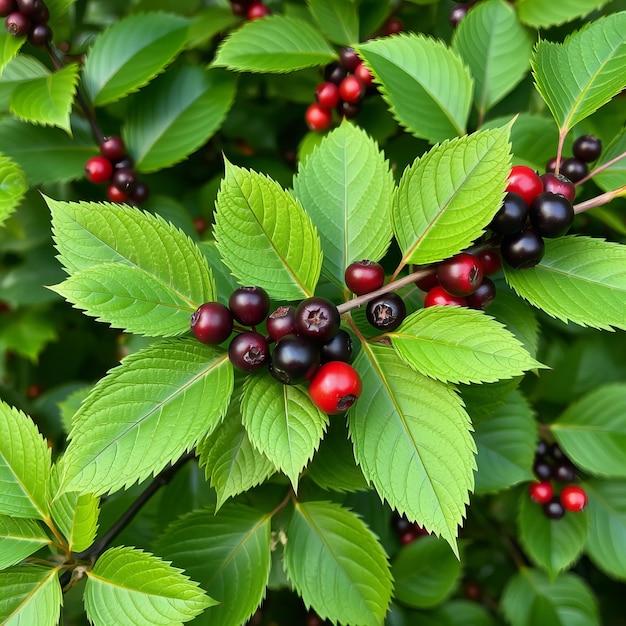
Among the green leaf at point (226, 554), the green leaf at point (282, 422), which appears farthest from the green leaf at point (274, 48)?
the green leaf at point (226, 554)

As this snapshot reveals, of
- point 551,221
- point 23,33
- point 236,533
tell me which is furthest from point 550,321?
point 23,33

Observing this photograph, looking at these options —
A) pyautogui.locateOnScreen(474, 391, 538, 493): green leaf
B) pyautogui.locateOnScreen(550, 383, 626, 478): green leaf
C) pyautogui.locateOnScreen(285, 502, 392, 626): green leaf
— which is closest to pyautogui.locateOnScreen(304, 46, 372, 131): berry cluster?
pyautogui.locateOnScreen(474, 391, 538, 493): green leaf

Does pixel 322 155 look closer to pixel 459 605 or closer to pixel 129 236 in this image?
pixel 129 236

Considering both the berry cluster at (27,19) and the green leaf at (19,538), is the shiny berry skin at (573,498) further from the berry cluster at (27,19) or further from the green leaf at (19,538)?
the berry cluster at (27,19)

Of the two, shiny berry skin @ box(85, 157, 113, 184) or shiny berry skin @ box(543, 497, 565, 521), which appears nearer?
shiny berry skin @ box(85, 157, 113, 184)

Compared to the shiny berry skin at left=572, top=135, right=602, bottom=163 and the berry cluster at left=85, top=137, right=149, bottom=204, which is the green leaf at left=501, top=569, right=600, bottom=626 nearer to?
the shiny berry skin at left=572, top=135, right=602, bottom=163
